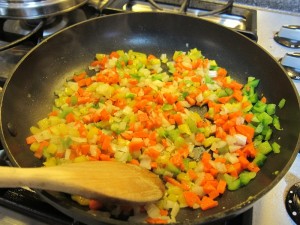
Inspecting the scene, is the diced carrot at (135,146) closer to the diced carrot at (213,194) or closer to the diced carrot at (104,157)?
the diced carrot at (104,157)

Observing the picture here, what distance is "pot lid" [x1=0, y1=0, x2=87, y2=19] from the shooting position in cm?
108

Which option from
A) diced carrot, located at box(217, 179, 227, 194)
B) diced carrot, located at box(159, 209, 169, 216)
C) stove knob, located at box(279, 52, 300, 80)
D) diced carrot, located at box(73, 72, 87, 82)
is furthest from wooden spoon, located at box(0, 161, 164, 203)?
stove knob, located at box(279, 52, 300, 80)

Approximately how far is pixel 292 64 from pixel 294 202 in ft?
1.66

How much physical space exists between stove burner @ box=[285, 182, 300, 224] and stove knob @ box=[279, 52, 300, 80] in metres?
0.42

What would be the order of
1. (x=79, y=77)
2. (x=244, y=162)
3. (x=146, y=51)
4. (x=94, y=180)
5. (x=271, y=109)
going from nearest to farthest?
1. (x=94, y=180)
2. (x=244, y=162)
3. (x=271, y=109)
4. (x=79, y=77)
5. (x=146, y=51)

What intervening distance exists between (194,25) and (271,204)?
2.30 feet

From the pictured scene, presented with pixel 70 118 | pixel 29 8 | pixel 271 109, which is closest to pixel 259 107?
pixel 271 109

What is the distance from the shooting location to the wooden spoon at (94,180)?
609 millimetres

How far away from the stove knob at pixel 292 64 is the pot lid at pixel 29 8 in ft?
2.61

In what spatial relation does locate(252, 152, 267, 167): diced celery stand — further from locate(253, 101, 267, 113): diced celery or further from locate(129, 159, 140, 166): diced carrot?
locate(129, 159, 140, 166): diced carrot

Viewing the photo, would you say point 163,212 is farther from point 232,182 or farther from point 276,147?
point 276,147

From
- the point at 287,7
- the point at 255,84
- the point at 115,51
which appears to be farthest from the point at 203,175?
the point at 287,7

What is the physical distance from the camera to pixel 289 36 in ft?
3.99

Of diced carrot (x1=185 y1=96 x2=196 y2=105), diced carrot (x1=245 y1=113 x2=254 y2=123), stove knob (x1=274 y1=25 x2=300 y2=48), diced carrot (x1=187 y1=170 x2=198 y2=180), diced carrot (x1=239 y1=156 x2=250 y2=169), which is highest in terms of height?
stove knob (x1=274 y1=25 x2=300 y2=48)
